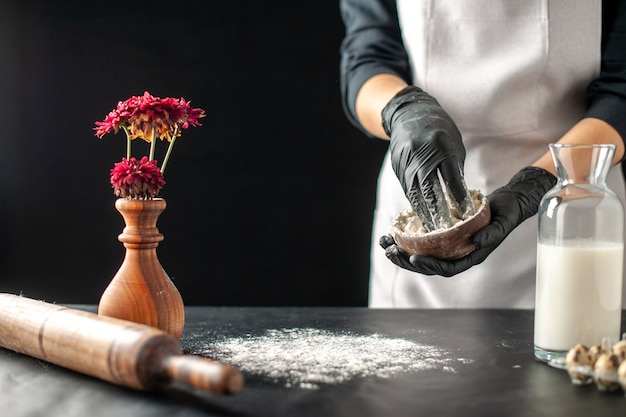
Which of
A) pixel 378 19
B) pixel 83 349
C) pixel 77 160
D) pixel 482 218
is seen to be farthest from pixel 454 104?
pixel 77 160

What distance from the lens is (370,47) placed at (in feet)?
5.90

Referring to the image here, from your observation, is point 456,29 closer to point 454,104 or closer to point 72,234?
point 454,104

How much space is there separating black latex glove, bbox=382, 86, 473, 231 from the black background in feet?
3.15

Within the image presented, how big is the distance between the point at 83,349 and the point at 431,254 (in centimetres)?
52

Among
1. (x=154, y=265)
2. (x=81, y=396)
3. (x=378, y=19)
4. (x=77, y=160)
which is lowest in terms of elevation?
(x=81, y=396)

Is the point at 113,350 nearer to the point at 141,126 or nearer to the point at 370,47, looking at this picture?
the point at 141,126

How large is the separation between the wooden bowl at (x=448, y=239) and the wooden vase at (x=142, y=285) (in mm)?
348

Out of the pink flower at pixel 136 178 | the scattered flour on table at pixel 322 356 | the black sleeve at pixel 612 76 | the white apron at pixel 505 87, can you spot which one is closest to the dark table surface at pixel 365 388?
the scattered flour on table at pixel 322 356

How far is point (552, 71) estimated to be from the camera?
162 centimetres

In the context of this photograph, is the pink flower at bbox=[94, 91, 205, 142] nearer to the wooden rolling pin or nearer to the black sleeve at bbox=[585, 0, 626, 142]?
the wooden rolling pin

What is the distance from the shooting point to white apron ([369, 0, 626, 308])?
5.28ft

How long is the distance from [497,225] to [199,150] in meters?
1.34

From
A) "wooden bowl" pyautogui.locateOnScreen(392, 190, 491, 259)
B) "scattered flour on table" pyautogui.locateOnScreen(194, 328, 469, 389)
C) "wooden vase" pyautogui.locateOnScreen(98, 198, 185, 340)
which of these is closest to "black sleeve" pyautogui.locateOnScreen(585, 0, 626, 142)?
"wooden bowl" pyautogui.locateOnScreen(392, 190, 491, 259)

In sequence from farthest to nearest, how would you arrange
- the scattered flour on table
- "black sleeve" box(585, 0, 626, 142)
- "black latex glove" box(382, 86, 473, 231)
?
"black sleeve" box(585, 0, 626, 142), "black latex glove" box(382, 86, 473, 231), the scattered flour on table
